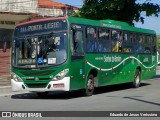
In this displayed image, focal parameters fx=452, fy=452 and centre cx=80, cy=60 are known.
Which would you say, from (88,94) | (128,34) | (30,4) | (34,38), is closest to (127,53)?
(128,34)

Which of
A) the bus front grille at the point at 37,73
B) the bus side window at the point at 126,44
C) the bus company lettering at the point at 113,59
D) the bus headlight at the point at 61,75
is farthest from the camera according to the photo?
the bus side window at the point at 126,44

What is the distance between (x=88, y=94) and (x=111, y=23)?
3756 millimetres

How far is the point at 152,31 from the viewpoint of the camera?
24.2 meters

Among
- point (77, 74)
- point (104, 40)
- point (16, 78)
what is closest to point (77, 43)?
point (77, 74)

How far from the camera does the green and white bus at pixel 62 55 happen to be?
16.0m

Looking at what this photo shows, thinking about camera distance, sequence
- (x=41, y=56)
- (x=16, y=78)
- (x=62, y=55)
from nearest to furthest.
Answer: (x=62, y=55) → (x=41, y=56) → (x=16, y=78)

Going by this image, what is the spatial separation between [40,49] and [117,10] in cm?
1387

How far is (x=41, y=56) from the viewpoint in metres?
16.2

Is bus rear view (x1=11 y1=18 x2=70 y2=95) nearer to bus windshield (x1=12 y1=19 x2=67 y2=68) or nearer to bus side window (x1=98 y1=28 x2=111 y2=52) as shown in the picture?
bus windshield (x1=12 y1=19 x2=67 y2=68)

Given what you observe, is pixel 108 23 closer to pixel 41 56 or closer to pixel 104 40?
pixel 104 40

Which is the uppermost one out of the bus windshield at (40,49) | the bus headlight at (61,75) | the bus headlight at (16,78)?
the bus windshield at (40,49)

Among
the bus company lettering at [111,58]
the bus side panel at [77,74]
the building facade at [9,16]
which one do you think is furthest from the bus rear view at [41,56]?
the building facade at [9,16]

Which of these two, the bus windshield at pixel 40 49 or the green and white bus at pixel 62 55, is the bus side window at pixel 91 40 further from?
the bus windshield at pixel 40 49

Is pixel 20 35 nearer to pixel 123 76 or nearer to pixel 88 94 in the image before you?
pixel 88 94
